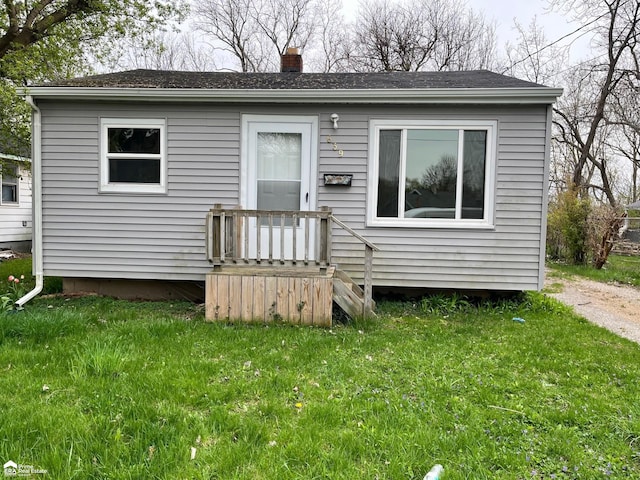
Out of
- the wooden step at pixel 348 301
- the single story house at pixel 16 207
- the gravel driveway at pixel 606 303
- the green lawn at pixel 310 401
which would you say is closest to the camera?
the green lawn at pixel 310 401

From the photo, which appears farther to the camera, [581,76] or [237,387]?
[581,76]

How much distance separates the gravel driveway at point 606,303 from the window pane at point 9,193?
15529 millimetres

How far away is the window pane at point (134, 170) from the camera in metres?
5.88

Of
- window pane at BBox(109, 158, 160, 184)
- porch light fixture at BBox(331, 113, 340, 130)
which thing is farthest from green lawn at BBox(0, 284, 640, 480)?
porch light fixture at BBox(331, 113, 340, 130)

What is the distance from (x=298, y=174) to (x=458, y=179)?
230 cm

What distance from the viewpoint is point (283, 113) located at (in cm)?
579

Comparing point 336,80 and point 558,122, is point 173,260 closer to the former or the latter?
point 336,80

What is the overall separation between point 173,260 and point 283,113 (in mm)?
2711

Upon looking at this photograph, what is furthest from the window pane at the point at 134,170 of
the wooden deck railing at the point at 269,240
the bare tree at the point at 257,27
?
the bare tree at the point at 257,27

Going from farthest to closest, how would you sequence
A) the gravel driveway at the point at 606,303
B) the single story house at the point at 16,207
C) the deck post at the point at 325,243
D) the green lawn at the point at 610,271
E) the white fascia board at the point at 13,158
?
the single story house at the point at 16,207
the white fascia board at the point at 13,158
the green lawn at the point at 610,271
the gravel driveway at the point at 606,303
the deck post at the point at 325,243

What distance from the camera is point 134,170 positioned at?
5883mm

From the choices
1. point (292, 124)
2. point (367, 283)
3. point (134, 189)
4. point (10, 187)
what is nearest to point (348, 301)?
point (367, 283)

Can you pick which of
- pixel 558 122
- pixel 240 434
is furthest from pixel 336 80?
pixel 558 122

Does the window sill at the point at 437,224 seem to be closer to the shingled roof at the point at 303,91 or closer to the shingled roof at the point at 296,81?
the shingled roof at the point at 303,91
